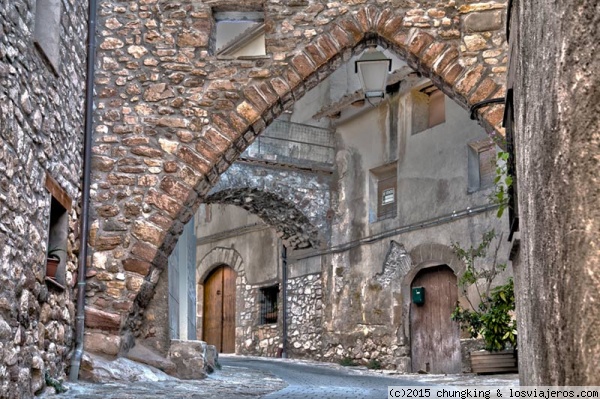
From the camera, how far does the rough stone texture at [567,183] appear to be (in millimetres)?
1581

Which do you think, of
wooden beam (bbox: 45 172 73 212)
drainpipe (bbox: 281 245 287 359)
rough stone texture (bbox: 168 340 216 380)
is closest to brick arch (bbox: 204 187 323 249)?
drainpipe (bbox: 281 245 287 359)

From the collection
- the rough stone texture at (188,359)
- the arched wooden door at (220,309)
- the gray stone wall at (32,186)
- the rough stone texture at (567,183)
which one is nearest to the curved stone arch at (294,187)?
the arched wooden door at (220,309)

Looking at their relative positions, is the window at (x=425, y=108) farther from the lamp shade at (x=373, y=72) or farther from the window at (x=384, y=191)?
the lamp shade at (x=373, y=72)

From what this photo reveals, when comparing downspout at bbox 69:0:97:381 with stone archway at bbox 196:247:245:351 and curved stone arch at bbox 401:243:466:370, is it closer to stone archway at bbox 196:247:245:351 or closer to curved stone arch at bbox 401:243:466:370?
curved stone arch at bbox 401:243:466:370

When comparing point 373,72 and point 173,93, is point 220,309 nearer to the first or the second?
point 373,72

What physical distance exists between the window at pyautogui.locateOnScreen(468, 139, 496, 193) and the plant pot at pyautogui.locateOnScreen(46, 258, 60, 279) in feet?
24.7

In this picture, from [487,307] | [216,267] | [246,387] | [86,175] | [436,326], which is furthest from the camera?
[216,267]

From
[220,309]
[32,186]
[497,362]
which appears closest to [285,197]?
[220,309]

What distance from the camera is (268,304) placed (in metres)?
16.3

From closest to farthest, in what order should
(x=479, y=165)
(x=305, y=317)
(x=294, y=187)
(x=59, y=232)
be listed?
(x=59, y=232), (x=479, y=165), (x=294, y=187), (x=305, y=317)

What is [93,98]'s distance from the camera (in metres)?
7.43

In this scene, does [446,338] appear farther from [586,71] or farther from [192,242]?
[586,71]

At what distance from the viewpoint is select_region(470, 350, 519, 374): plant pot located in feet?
27.3

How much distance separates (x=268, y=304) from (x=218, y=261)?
5.91ft
